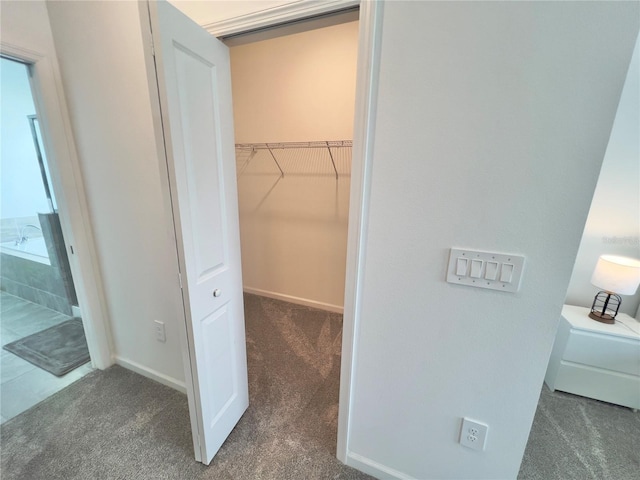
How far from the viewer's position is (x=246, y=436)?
4.61ft

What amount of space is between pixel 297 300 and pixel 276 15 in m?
2.47

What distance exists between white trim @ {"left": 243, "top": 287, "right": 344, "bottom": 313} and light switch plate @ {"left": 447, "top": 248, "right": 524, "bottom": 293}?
1.91 m

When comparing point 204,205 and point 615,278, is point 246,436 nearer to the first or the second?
point 204,205

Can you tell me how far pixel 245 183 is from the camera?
9.34 feet

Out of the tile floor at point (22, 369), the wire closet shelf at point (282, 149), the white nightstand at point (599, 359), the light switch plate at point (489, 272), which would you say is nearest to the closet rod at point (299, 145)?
the wire closet shelf at point (282, 149)

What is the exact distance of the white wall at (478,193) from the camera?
2.27ft

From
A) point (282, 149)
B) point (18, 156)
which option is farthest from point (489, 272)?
point (18, 156)

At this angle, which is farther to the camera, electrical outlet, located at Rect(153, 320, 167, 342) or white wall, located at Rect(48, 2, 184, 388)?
electrical outlet, located at Rect(153, 320, 167, 342)

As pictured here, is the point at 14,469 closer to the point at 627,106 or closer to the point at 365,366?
the point at 365,366

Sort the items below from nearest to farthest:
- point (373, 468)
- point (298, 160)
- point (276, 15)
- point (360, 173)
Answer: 1. point (360, 173)
2. point (276, 15)
3. point (373, 468)
4. point (298, 160)

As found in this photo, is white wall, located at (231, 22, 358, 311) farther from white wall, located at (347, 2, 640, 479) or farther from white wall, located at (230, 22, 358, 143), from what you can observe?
white wall, located at (347, 2, 640, 479)

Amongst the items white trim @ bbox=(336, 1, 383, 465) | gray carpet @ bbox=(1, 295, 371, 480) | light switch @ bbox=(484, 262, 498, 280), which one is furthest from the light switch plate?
gray carpet @ bbox=(1, 295, 371, 480)

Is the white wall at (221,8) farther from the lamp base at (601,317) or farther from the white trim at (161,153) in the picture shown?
the lamp base at (601,317)

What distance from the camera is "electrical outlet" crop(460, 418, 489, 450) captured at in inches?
39.4
